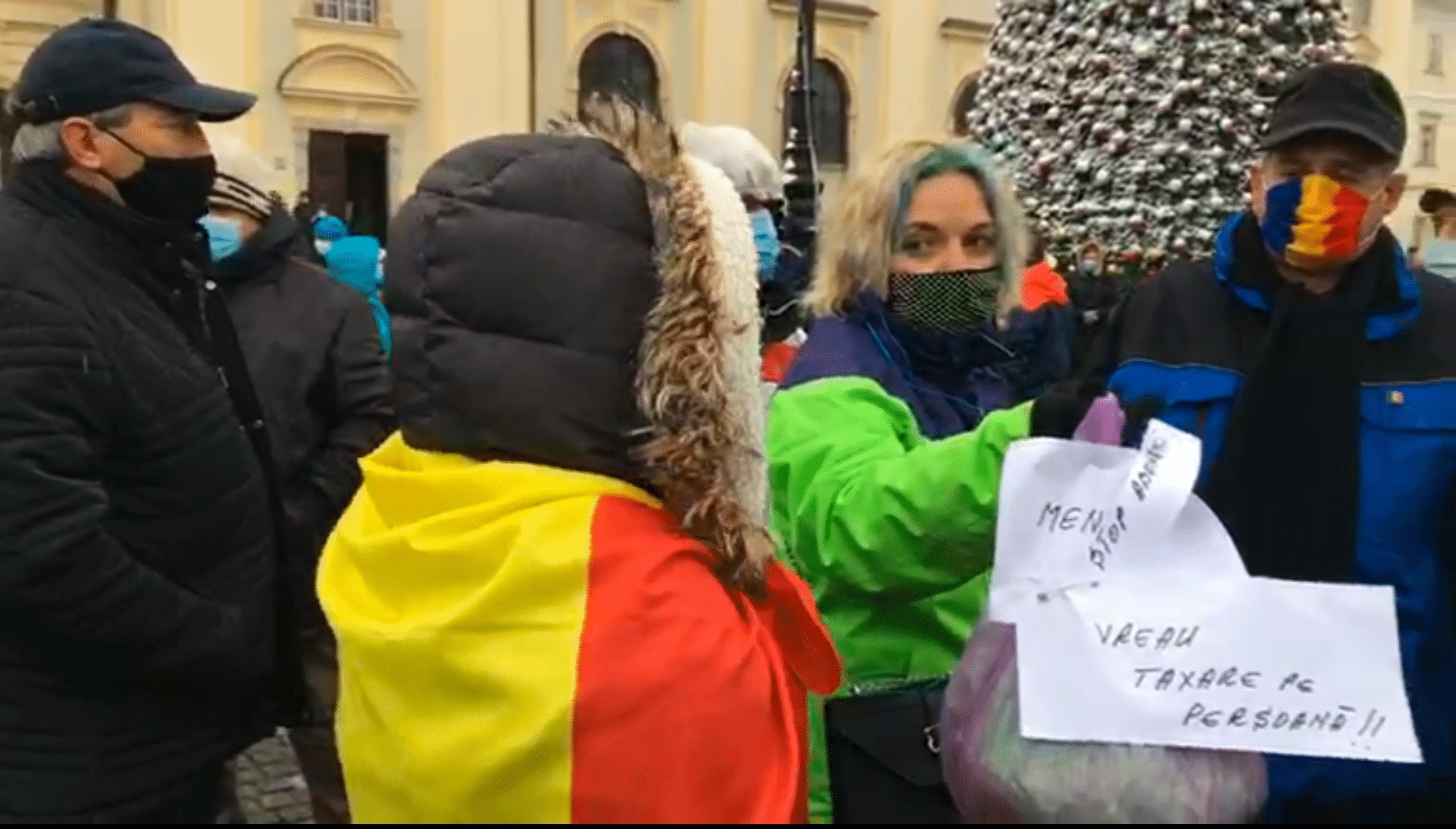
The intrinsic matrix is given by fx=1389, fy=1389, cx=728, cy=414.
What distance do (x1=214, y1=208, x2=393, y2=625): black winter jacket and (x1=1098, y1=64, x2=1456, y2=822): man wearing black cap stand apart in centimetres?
203

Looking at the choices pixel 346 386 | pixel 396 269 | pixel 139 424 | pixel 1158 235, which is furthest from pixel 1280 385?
pixel 1158 235

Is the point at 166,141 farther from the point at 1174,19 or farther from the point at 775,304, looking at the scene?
the point at 1174,19

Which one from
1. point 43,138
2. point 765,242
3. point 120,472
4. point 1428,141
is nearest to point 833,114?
point 1428,141

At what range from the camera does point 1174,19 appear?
773cm

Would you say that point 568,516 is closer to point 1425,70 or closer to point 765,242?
point 765,242

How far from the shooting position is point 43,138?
8.18 feet

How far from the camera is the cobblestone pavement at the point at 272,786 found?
4242mm


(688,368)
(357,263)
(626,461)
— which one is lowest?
(626,461)

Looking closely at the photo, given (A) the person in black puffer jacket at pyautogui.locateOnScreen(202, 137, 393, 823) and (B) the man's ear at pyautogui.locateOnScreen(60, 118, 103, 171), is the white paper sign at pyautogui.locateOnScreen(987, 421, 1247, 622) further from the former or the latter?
(A) the person in black puffer jacket at pyautogui.locateOnScreen(202, 137, 393, 823)

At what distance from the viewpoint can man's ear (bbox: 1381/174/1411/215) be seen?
1997 millimetres

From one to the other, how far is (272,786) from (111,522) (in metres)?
2.45

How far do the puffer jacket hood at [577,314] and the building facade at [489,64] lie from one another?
56.2 feet

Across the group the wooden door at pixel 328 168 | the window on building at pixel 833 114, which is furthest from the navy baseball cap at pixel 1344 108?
the window on building at pixel 833 114

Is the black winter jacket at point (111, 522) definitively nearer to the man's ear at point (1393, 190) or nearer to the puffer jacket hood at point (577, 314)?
the puffer jacket hood at point (577, 314)
